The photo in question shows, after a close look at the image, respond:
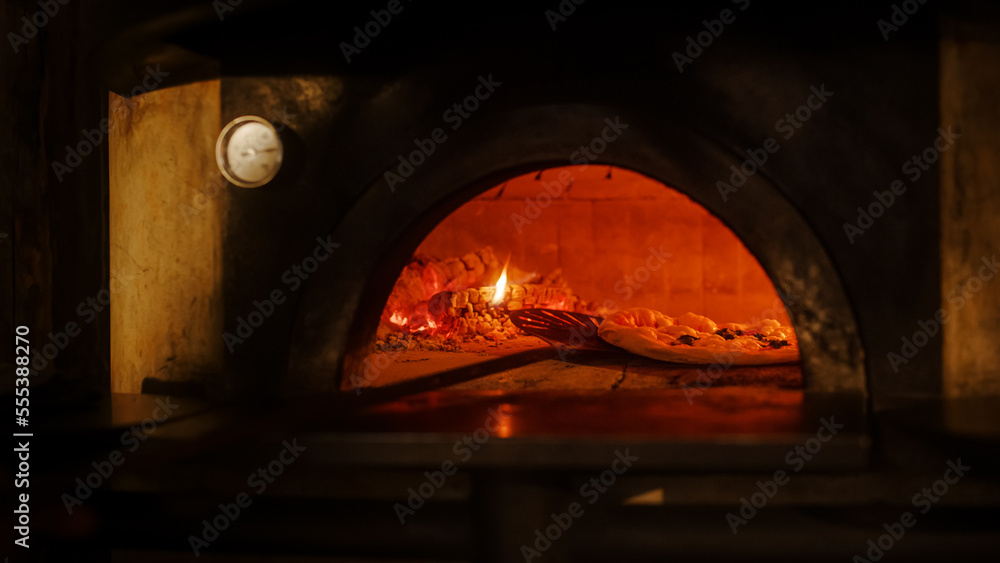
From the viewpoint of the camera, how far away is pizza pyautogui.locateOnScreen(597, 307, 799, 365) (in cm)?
304

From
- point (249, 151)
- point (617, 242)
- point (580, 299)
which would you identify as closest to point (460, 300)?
point (580, 299)

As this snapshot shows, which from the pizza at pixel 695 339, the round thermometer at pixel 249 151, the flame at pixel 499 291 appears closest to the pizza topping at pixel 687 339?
the pizza at pixel 695 339

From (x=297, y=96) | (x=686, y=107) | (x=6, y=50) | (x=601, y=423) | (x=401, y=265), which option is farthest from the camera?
(x=6, y=50)

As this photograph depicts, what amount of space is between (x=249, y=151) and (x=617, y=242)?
3.45 metres

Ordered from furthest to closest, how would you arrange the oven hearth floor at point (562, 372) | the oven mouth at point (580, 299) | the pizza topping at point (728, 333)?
the pizza topping at point (728, 333)
the oven mouth at point (580, 299)
the oven hearth floor at point (562, 372)

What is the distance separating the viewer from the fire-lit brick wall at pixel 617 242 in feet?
16.8

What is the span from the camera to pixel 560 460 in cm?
172

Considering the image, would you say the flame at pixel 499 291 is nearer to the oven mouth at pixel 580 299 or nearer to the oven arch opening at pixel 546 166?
the oven mouth at pixel 580 299

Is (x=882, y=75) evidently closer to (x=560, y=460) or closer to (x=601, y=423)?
(x=601, y=423)

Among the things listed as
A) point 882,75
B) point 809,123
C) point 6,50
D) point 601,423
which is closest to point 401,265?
point 601,423

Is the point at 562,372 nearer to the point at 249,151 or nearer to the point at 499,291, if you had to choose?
the point at 499,291

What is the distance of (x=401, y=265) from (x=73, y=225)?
1927 millimetres

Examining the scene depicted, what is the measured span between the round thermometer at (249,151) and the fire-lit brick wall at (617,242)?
8.67ft

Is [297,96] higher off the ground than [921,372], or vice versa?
[297,96]
